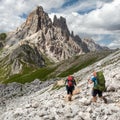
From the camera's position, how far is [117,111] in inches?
1024

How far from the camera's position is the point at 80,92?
1356 inches

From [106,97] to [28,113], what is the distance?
8.02 m

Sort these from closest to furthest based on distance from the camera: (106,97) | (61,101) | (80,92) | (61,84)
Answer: (106,97) → (61,101) → (80,92) → (61,84)

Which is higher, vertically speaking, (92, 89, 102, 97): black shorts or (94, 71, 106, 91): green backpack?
(94, 71, 106, 91): green backpack

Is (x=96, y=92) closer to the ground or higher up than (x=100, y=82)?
closer to the ground

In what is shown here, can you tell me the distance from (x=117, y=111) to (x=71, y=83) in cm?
848

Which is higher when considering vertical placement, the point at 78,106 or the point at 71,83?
the point at 71,83

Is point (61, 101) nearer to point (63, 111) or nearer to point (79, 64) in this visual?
point (63, 111)

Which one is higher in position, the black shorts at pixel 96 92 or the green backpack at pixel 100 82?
the green backpack at pixel 100 82

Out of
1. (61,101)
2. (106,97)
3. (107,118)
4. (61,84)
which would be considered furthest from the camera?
(61,84)

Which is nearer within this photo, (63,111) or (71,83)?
(63,111)

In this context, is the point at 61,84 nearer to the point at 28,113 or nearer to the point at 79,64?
the point at 28,113

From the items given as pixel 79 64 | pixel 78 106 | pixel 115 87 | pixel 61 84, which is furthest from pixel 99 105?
pixel 79 64

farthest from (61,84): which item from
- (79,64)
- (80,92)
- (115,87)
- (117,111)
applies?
(79,64)
